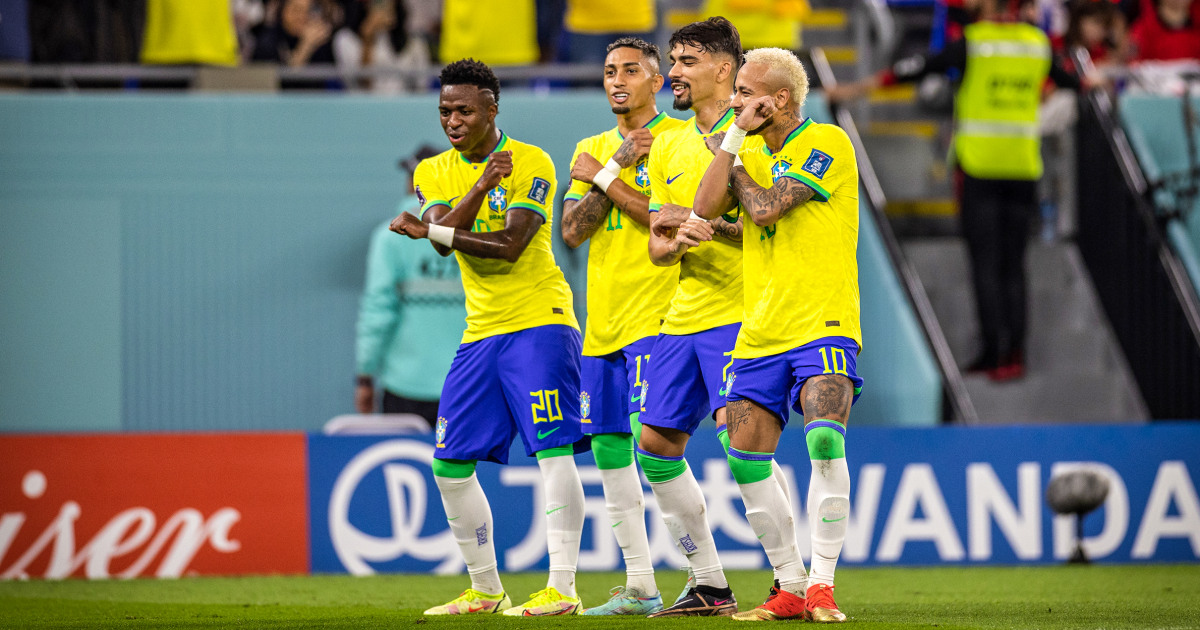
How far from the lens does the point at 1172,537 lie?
9.47m

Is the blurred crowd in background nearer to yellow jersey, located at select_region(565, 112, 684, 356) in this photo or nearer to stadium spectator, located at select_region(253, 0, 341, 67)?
stadium spectator, located at select_region(253, 0, 341, 67)

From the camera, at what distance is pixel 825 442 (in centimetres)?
548

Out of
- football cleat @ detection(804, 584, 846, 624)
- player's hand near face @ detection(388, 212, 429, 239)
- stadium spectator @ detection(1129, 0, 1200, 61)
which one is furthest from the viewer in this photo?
stadium spectator @ detection(1129, 0, 1200, 61)

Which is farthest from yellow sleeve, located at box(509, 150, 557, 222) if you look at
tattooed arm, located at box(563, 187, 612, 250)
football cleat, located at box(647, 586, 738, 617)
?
football cleat, located at box(647, 586, 738, 617)

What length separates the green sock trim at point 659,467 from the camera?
6082 millimetres

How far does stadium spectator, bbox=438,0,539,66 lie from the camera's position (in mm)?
11266

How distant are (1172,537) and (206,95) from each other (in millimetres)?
7447

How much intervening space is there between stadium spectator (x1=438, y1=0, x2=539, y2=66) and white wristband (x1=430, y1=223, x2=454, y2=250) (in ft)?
16.8

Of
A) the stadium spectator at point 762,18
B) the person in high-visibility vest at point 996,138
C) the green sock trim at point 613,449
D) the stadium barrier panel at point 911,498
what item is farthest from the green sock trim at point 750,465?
the stadium spectator at point 762,18

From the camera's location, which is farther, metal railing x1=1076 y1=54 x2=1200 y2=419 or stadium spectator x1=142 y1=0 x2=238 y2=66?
stadium spectator x1=142 y1=0 x2=238 y2=66

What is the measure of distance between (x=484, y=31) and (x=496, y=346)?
534 cm

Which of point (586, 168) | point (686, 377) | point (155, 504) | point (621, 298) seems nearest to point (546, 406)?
point (621, 298)

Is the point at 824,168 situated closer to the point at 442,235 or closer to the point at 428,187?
the point at 442,235

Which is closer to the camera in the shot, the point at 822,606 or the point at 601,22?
the point at 822,606
